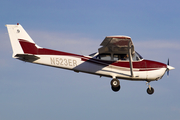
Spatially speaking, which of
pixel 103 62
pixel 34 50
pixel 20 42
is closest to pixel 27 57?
pixel 34 50

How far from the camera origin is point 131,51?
16.8 metres

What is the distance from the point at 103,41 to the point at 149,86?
4.79 meters

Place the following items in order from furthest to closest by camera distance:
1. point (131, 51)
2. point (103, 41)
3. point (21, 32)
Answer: point (21, 32)
point (131, 51)
point (103, 41)

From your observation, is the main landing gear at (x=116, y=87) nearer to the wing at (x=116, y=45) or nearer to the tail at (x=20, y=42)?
the wing at (x=116, y=45)

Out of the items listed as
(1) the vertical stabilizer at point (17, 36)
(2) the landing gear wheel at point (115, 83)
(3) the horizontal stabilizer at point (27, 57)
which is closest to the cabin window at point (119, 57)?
(2) the landing gear wheel at point (115, 83)

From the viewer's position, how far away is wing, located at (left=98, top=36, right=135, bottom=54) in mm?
14695

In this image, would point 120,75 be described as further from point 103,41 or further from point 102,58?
point 103,41

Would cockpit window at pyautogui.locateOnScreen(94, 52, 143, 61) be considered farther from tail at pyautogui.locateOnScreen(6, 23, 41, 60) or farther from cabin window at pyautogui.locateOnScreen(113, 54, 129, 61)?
tail at pyautogui.locateOnScreen(6, 23, 41, 60)

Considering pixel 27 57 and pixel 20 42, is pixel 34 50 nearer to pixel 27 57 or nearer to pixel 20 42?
pixel 27 57

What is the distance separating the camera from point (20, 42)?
58.2ft

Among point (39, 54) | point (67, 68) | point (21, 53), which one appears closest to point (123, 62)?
point (67, 68)

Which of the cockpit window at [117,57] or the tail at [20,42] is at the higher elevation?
the tail at [20,42]

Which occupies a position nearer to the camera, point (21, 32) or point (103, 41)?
point (103, 41)

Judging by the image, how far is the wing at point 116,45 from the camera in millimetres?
14695
